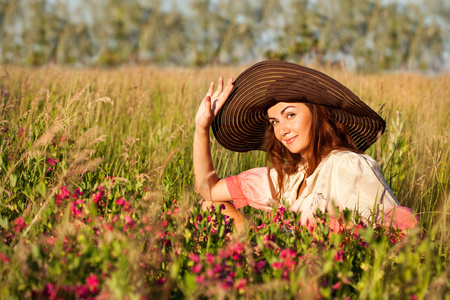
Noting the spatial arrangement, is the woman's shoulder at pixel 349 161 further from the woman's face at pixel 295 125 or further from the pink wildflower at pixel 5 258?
the pink wildflower at pixel 5 258

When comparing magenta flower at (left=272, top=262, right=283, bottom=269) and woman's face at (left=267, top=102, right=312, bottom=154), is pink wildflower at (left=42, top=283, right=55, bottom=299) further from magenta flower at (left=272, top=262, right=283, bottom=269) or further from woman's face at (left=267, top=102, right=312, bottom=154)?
woman's face at (left=267, top=102, right=312, bottom=154)

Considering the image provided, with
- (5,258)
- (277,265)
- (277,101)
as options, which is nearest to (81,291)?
(5,258)

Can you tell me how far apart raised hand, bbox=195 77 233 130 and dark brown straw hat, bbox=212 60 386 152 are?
93 mm

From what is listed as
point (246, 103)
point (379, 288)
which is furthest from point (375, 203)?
point (246, 103)

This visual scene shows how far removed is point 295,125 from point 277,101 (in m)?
0.23

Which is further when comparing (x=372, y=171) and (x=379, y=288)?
(x=372, y=171)

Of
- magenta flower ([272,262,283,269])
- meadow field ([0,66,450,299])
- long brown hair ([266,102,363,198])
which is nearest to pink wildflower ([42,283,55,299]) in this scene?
meadow field ([0,66,450,299])

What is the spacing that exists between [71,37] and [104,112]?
148 ft

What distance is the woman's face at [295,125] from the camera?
2559 mm

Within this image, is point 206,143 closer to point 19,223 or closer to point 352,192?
point 352,192

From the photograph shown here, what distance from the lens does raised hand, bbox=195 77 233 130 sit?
2.69 meters

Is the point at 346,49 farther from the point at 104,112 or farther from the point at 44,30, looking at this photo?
the point at 104,112

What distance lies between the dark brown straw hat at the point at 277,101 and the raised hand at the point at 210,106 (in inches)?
3.7

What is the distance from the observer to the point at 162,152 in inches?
131
